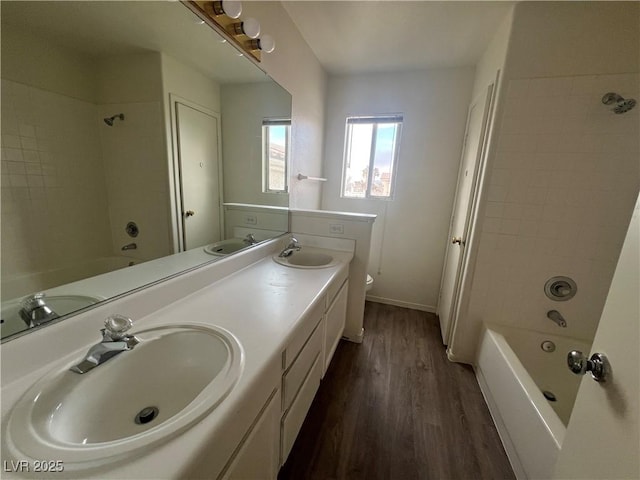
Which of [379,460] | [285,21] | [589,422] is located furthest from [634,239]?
[285,21]

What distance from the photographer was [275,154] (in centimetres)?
177

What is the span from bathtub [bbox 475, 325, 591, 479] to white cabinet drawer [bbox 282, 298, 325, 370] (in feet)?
3.48

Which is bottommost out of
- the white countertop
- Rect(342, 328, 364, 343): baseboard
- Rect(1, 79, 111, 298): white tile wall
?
Rect(342, 328, 364, 343): baseboard

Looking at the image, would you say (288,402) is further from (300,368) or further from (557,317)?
(557,317)

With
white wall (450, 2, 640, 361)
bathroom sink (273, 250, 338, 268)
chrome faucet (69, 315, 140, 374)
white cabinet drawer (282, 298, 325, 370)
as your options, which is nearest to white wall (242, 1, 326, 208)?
bathroom sink (273, 250, 338, 268)

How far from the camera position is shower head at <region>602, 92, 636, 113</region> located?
130 cm

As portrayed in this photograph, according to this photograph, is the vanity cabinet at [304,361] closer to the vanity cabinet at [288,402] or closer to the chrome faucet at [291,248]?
the vanity cabinet at [288,402]

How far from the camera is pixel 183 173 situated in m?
1.09

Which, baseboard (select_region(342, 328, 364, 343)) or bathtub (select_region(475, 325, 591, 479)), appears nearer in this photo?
bathtub (select_region(475, 325, 591, 479))

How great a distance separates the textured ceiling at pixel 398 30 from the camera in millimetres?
1550

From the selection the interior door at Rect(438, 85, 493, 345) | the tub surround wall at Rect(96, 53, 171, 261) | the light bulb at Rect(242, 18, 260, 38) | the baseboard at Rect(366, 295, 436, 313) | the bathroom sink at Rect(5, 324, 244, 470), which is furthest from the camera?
the baseboard at Rect(366, 295, 436, 313)

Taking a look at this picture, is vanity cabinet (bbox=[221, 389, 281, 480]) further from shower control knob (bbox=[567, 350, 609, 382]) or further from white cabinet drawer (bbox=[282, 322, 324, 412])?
shower control knob (bbox=[567, 350, 609, 382])

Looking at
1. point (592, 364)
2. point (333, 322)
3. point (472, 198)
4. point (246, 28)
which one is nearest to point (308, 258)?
point (333, 322)

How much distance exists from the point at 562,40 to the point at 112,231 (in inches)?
93.1
